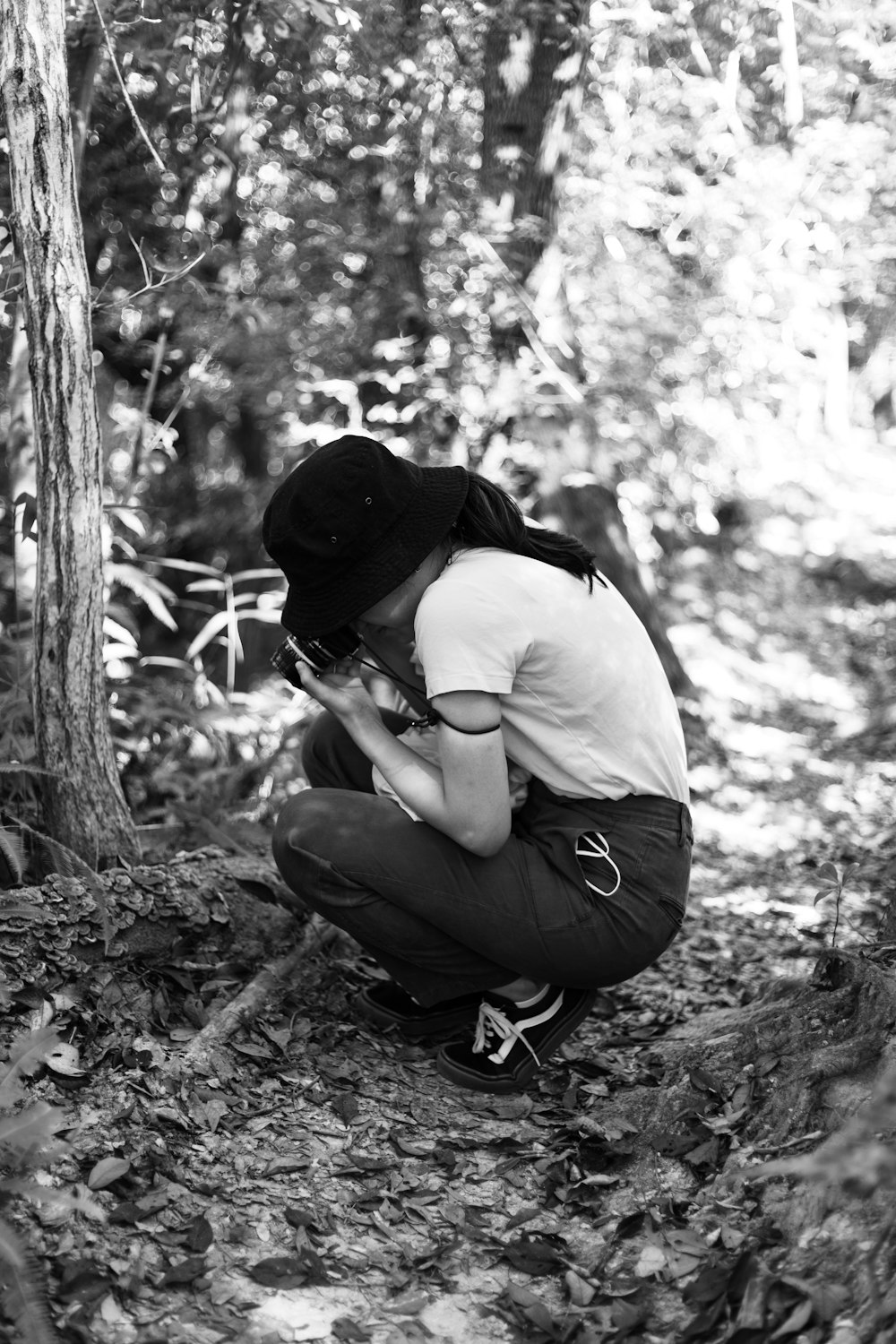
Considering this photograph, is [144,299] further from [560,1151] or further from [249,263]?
[560,1151]

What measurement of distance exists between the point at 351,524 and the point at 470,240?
11.9 ft

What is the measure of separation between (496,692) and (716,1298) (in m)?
1.31

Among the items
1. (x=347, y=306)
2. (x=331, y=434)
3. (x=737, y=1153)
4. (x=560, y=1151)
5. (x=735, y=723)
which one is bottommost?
(x=735, y=723)

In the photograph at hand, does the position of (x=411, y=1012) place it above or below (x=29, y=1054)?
below

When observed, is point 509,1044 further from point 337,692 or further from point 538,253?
point 538,253

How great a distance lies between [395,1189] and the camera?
2607mm

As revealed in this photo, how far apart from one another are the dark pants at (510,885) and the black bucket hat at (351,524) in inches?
24.1

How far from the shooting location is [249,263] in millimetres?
6121

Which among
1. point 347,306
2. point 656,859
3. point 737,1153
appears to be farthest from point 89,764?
point 347,306

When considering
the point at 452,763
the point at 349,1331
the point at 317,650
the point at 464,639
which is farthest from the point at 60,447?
the point at 349,1331

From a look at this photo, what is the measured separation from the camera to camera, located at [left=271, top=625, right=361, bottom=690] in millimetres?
2881

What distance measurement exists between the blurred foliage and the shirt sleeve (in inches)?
103

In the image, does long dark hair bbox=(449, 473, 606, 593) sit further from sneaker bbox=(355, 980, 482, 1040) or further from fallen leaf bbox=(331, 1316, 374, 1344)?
fallen leaf bbox=(331, 1316, 374, 1344)

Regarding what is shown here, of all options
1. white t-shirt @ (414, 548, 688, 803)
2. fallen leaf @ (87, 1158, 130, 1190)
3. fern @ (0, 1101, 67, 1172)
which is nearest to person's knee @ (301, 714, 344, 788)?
white t-shirt @ (414, 548, 688, 803)
